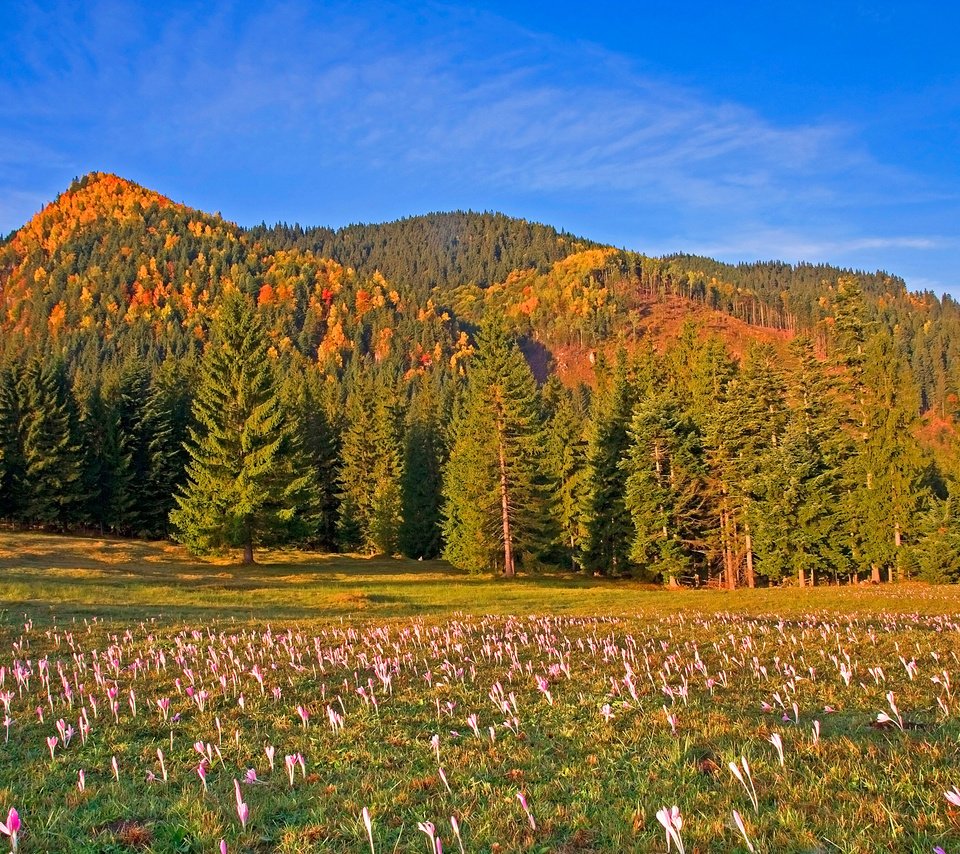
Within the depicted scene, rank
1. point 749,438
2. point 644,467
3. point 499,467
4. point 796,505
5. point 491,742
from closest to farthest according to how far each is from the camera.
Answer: point 491,742, point 796,505, point 749,438, point 644,467, point 499,467

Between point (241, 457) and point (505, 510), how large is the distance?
1941cm

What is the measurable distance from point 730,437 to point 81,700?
4568cm

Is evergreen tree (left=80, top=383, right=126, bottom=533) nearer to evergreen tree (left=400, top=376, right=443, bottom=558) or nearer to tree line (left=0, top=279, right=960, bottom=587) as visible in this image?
tree line (left=0, top=279, right=960, bottom=587)

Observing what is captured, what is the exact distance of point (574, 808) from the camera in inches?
174

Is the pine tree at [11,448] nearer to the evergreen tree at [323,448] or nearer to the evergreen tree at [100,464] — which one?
the evergreen tree at [100,464]

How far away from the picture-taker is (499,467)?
49.0 m

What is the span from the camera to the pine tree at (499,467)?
159 feet

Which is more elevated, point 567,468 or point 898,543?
point 567,468

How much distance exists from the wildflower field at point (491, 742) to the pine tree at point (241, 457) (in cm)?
3094

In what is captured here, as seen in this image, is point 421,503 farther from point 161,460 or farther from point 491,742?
point 491,742

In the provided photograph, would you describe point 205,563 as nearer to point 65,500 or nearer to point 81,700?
point 65,500

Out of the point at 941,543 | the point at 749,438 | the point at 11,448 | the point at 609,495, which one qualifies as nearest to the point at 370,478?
the point at 609,495

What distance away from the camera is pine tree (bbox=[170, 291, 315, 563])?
44844 mm

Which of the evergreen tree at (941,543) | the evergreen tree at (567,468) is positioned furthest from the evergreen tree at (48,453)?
the evergreen tree at (941,543)
